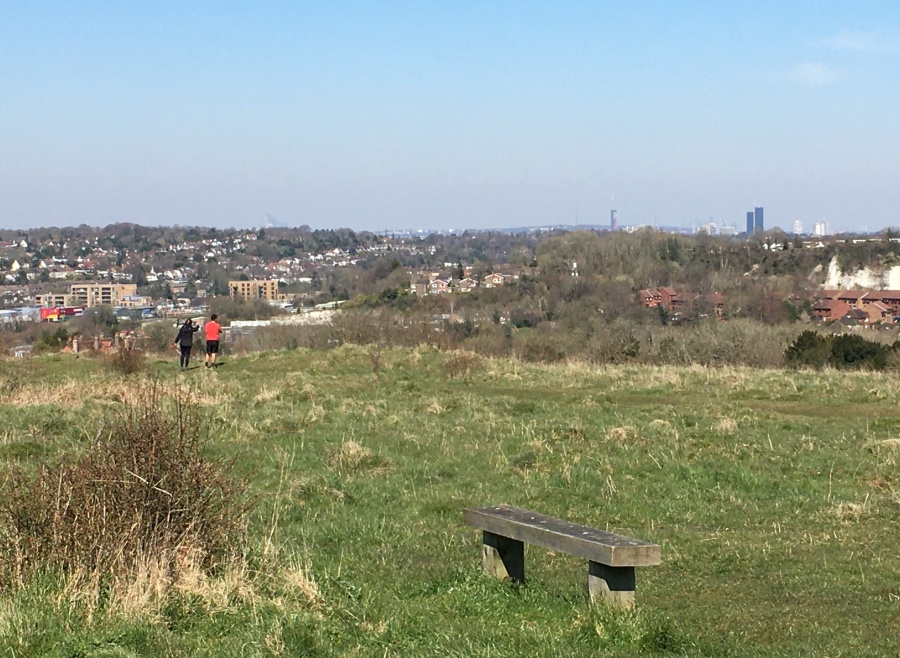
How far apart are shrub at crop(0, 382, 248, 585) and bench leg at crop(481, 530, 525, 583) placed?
1.69 meters

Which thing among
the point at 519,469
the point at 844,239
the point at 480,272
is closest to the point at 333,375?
the point at 519,469

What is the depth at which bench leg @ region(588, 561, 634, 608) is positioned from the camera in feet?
20.5

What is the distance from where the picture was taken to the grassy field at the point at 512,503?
588 centimetres

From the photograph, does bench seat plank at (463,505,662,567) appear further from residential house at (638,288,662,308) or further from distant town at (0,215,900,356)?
residential house at (638,288,662,308)

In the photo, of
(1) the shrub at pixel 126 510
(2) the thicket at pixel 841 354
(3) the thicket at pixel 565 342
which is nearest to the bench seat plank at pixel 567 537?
(1) the shrub at pixel 126 510

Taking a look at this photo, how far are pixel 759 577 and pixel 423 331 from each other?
30.1m

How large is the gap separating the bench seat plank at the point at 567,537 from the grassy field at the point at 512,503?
31cm

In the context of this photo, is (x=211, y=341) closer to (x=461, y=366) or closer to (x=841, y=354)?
(x=461, y=366)

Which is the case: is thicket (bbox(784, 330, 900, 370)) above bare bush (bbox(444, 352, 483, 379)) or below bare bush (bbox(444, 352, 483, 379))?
below

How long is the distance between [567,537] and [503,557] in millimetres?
888

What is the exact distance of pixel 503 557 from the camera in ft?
23.7

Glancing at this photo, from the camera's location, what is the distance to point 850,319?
66.2 metres

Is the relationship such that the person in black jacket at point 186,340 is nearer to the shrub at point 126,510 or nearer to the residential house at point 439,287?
the shrub at point 126,510

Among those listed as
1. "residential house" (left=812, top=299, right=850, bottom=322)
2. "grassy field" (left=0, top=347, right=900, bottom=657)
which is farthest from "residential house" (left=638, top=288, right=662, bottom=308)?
"grassy field" (left=0, top=347, right=900, bottom=657)
